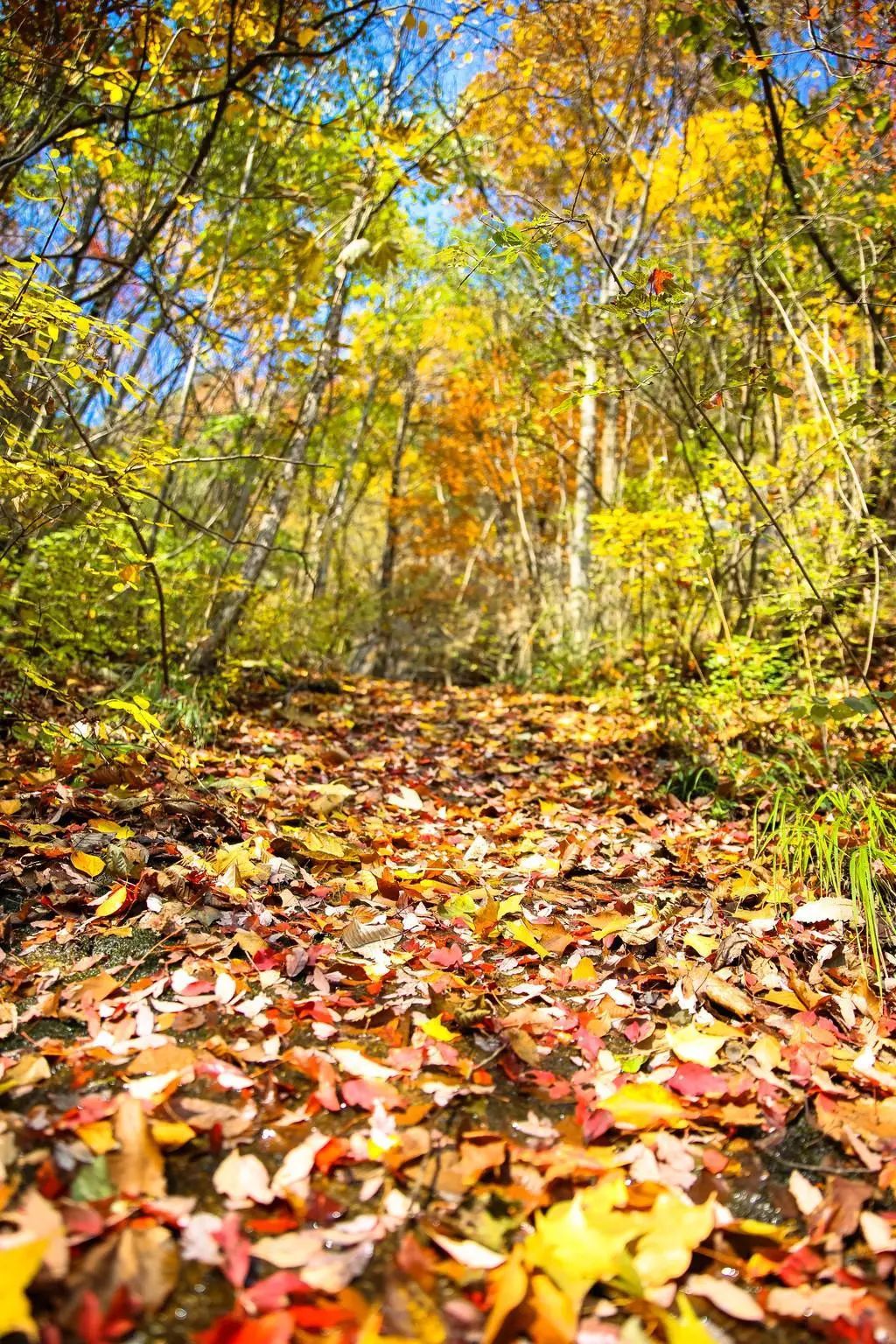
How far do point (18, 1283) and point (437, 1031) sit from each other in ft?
3.15

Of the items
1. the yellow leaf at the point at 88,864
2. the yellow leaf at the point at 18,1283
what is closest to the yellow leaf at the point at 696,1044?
the yellow leaf at the point at 18,1283

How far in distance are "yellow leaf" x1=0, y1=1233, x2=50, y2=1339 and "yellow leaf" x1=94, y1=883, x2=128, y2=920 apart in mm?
1155

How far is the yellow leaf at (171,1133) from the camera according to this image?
121 centimetres

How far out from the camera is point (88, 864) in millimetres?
2166


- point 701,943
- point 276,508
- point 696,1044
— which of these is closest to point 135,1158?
point 696,1044

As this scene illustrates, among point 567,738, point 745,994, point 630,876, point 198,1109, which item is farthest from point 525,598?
point 198,1109

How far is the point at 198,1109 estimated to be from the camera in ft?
4.27

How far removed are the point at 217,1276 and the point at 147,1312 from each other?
0.10 meters

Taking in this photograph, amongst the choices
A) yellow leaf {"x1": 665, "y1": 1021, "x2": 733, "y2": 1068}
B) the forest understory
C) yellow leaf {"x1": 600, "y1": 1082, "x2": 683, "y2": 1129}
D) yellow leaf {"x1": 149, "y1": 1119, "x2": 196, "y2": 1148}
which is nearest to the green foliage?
the forest understory

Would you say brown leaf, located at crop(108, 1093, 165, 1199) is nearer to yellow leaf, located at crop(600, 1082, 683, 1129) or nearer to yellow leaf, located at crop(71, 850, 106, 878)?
yellow leaf, located at crop(600, 1082, 683, 1129)

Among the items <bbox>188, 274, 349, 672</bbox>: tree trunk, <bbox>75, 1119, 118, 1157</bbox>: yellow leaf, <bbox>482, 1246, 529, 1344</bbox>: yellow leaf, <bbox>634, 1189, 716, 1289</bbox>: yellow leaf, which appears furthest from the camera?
<bbox>188, 274, 349, 672</bbox>: tree trunk

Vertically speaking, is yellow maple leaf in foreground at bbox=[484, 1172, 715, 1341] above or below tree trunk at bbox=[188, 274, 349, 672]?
below

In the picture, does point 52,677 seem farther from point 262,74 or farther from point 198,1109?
point 262,74

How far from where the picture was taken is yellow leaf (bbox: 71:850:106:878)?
2.16 m
